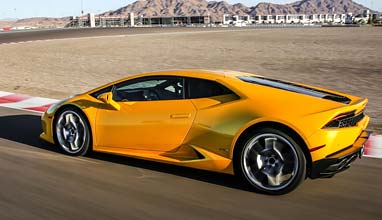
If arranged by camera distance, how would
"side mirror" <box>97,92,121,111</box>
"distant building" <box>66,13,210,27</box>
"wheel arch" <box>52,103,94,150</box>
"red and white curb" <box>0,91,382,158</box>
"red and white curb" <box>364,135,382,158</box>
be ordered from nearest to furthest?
"side mirror" <box>97,92,121,111</box> < "wheel arch" <box>52,103,94,150</box> < "red and white curb" <box>364,135,382,158</box> < "red and white curb" <box>0,91,382,158</box> < "distant building" <box>66,13,210,27</box>

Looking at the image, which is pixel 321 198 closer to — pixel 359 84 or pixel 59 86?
pixel 359 84

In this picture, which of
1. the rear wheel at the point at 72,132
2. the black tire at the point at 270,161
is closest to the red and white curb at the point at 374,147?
the black tire at the point at 270,161

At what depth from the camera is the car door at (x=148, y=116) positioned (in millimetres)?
5531

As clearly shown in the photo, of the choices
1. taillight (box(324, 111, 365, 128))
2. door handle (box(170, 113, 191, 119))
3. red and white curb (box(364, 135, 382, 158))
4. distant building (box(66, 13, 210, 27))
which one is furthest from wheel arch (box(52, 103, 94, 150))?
distant building (box(66, 13, 210, 27))

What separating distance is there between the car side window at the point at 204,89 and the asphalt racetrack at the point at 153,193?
970mm

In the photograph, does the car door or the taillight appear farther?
the car door

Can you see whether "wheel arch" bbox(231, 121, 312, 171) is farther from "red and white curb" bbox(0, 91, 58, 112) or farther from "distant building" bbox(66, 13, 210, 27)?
"distant building" bbox(66, 13, 210, 27)

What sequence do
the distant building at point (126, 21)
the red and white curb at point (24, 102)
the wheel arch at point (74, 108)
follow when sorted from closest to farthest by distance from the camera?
the wheel arch at point (74, 108) → the red and white curb at point (24, 102) → the distant building at point (126, 21)

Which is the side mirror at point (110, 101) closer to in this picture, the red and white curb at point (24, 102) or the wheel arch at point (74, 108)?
the wheel arch at point (74, 108)

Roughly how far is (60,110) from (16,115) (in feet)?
11.6

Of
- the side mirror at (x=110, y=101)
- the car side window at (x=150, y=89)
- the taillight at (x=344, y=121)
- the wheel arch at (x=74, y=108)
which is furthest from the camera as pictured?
the wheel arch at (x=74, y=108)

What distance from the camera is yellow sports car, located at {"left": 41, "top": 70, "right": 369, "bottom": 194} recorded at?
4836 mm

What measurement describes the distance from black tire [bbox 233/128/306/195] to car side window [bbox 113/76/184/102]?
105 centimetres

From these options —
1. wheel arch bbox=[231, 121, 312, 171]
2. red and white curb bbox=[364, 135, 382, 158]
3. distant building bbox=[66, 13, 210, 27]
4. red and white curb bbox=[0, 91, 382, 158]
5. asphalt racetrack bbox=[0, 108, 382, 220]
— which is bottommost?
red and white curb bbox=[364, 135, 382, 158]
